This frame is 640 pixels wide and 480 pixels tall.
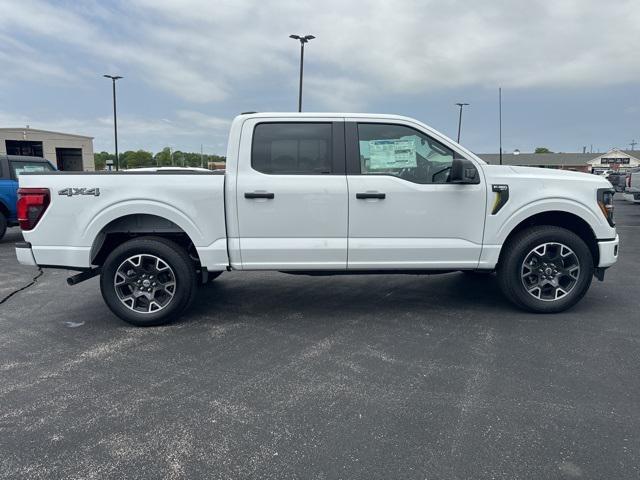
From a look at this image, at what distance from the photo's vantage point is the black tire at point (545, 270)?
14.6 feet

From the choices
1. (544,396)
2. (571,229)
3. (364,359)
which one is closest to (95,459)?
(364,359)

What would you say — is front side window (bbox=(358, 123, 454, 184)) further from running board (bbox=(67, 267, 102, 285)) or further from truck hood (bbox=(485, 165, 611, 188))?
running board (bbox=(67, 267, 102, 285))

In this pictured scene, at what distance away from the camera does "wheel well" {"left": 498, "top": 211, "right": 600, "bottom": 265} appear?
14.9 feet

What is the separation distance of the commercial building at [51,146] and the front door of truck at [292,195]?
4082 centimetres

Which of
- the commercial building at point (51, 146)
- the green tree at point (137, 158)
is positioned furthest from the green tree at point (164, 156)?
the commercial building at point (51, 146)

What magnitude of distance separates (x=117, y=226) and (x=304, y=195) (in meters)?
1.86

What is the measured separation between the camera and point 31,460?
2.37 meters

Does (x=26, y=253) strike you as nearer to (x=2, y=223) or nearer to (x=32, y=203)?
(x=32, y=203)

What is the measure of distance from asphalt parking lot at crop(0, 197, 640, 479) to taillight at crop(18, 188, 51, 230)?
1.12 meters

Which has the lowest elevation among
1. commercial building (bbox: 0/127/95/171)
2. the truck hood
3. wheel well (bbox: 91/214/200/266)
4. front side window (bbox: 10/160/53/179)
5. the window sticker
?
wheel well (bbox: 91/214/200/266)

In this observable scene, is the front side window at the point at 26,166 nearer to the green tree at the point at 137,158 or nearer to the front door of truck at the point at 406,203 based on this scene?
the front door of truck at the point at 406,203

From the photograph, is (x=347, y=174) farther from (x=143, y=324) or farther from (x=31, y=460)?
(x=31, y=460)

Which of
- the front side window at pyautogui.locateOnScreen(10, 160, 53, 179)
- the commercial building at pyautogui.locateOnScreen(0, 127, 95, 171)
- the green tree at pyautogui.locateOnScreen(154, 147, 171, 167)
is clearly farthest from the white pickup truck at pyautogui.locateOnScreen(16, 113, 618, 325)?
the green tree at pyautogui.locateOnScreen(154, 147, 171, 167)

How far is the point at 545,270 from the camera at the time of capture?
4.53 metres
